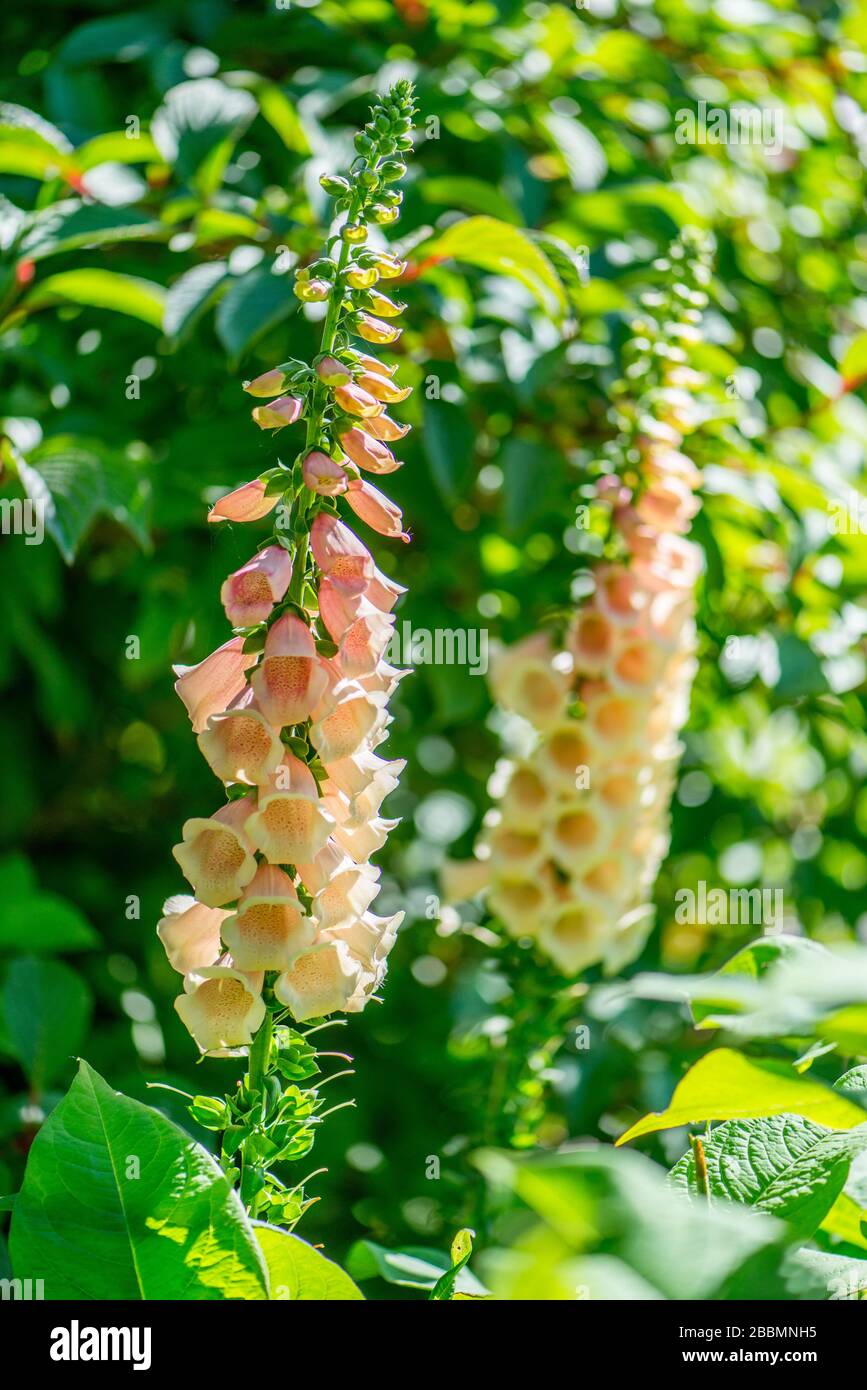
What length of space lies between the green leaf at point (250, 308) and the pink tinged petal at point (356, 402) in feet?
1.37

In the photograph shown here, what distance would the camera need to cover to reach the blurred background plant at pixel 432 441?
1.30 m

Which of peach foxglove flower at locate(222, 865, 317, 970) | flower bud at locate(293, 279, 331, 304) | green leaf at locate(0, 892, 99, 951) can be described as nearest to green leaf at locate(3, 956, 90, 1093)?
green leaf at locate(0, 892, 99, 951)

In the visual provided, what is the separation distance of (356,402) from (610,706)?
780 millimetres

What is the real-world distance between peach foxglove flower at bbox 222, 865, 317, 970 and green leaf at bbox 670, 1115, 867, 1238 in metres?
0.26

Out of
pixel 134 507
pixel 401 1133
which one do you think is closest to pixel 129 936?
pixel 401 1133

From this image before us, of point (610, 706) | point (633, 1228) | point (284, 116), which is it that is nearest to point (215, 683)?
point (633, 1228)

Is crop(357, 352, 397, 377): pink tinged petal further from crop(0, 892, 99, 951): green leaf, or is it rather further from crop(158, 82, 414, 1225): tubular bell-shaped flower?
crop(0, 892, 99, 951): green leaf

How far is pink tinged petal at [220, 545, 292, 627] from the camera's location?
2.43ft

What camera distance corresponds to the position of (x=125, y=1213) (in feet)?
2.03

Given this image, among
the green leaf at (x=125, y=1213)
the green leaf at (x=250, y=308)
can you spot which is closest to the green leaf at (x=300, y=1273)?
the green leaf at (x=125, y=1213)

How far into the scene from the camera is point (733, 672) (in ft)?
5.44

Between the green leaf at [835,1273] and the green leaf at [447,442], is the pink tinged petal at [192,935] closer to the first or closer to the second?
the green leaf at [835,1273]
